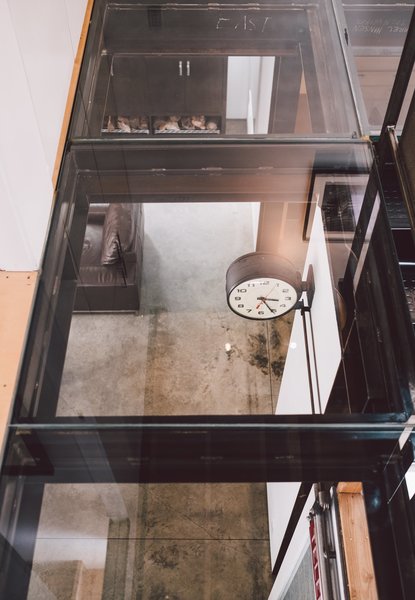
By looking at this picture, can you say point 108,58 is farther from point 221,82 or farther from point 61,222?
point 61,222

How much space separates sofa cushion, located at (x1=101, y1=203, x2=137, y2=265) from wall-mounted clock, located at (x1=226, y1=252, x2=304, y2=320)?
2.17 feet

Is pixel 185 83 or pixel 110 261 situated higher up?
pixel 185 83

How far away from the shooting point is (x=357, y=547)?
6.61 feet

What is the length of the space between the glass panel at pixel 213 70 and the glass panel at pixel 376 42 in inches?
6.7

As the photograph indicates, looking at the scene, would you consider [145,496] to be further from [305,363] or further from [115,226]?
[115,226]

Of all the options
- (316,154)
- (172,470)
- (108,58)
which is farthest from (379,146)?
(108,58)

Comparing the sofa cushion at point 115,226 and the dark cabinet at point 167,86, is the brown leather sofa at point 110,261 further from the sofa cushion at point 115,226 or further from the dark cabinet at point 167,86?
the dark cabinet at point 167,86

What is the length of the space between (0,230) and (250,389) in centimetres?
135

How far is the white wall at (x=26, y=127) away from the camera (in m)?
2.21

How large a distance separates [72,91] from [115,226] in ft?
2.90

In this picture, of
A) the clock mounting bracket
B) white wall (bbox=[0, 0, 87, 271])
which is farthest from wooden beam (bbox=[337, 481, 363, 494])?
white wall (bbox=[0, 0, 87, 271])

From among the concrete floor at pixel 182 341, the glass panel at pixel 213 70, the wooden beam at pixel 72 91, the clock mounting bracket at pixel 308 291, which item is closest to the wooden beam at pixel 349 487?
the concrete floor at pixel 182 341

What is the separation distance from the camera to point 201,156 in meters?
2.89

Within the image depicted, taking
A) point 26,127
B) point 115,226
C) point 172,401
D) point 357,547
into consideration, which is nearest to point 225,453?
point 172,401
